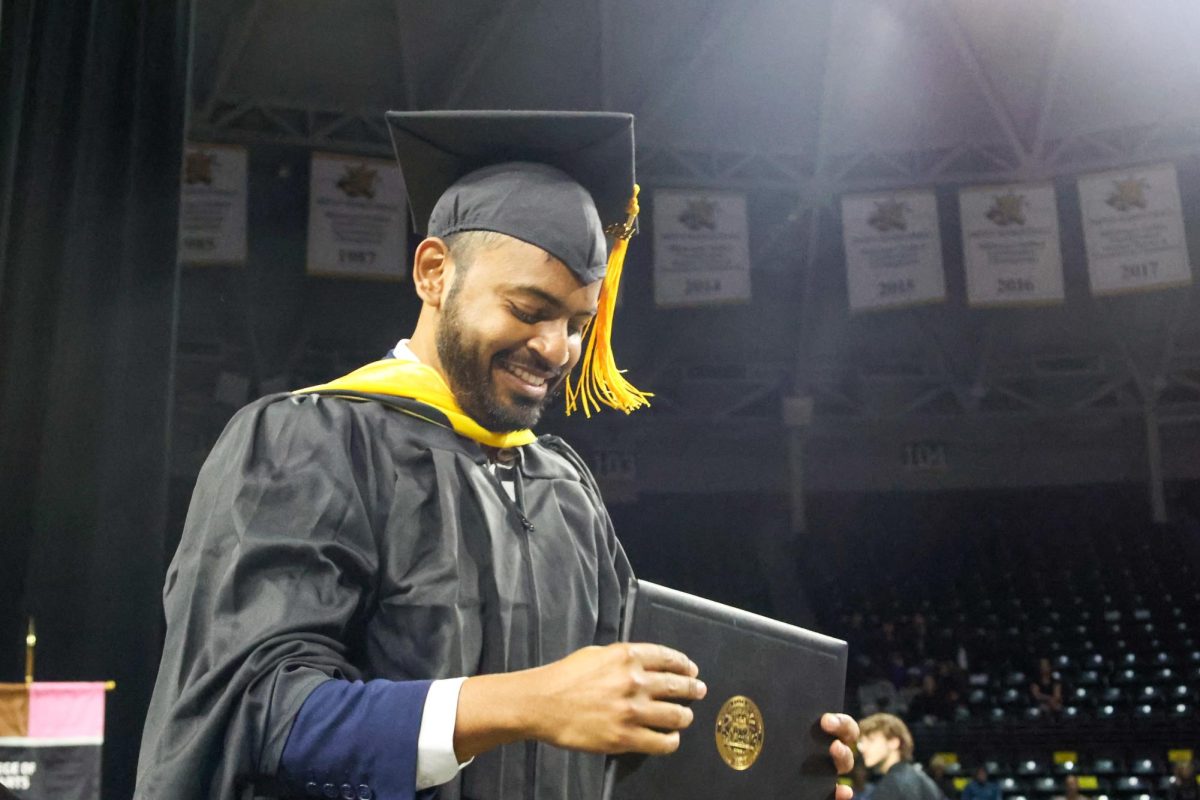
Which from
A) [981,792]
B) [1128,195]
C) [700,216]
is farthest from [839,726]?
[1128,195]

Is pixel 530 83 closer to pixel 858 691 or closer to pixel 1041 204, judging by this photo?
pixel 1041 204

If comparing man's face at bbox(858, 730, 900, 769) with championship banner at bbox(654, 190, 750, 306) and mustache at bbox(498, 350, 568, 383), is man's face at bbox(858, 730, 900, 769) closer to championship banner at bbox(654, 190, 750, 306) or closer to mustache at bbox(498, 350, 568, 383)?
mustache at bbox(498, 350, 568, 383)

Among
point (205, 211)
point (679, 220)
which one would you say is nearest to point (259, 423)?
point (205, 211)

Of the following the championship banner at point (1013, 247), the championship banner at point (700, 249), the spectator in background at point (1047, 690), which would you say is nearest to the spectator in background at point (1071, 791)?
the spectator in background at point (1047, 690)

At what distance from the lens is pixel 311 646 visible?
48.9 inches

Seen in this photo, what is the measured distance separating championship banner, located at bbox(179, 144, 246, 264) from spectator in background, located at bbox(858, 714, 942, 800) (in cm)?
673

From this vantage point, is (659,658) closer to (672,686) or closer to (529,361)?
(672,686)

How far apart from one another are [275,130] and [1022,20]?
7.17 meters

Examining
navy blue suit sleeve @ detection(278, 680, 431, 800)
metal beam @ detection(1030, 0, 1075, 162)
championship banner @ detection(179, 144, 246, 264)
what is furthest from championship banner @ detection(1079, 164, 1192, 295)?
navy blue suit sleeve @ detection(278, 680, 431, 800)

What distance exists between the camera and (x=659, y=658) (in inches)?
44.6

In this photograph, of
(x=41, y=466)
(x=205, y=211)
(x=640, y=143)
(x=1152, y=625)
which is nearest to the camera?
(x=41, y=466)

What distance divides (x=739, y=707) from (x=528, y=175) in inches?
28.1

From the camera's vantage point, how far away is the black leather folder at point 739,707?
1221mm

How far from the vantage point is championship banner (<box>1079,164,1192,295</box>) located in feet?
→ 36.2
